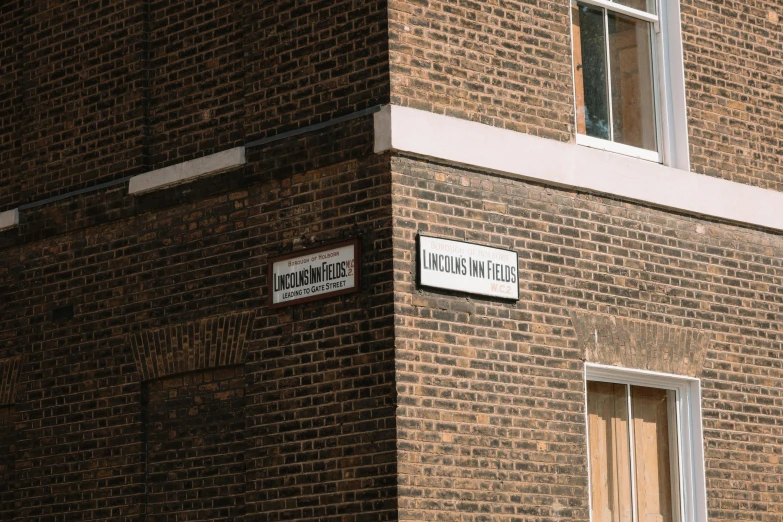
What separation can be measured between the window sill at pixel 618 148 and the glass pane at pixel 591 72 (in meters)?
0.08

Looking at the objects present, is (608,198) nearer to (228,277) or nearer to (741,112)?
(741,112)

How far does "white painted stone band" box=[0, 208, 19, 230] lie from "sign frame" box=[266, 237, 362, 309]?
3093 millimetres

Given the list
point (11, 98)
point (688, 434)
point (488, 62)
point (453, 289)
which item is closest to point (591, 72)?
point (488, 62)

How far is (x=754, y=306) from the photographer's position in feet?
40.7

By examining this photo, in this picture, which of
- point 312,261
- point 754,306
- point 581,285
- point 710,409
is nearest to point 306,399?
point 312,261

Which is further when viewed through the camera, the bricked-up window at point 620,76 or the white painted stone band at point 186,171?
the bricked-up window at point 620,76

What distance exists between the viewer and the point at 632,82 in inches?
484

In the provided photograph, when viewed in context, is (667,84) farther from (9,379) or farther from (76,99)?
(9,379)

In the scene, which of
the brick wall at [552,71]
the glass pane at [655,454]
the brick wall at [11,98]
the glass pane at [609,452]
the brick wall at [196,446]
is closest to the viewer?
the brick wall at [552,71]

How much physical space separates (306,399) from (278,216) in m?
1.43

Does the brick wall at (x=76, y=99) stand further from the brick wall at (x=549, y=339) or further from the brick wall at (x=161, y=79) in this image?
the brick wall at (x=549, y=339)

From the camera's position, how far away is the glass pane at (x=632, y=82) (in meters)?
12.1

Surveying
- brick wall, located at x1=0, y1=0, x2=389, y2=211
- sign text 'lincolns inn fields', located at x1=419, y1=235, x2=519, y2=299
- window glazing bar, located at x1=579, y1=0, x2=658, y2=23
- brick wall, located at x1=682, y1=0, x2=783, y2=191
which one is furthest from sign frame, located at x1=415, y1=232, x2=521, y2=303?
window glazing bar, located at x1=579, y1=0, x2=658, y2=23

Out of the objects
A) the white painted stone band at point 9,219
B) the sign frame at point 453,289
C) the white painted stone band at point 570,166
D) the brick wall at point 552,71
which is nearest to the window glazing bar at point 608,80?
the white painted stone band at point 570,166
